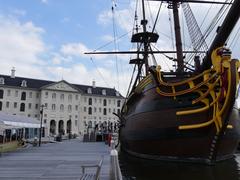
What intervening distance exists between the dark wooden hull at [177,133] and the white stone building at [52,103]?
7076cm

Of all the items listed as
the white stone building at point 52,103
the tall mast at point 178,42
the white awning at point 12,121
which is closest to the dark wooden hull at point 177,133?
the tall mast at point 178,42

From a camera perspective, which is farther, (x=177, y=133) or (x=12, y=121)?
(x=12, y=121)

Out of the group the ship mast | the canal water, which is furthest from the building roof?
the canal water

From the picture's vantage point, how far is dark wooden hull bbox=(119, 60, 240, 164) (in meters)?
13.8

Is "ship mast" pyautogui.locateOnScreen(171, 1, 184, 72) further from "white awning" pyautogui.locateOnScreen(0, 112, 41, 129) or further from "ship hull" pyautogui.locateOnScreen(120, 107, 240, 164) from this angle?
"white awning" pyautogui.locateOnScreen(0, 112, 41, 129)

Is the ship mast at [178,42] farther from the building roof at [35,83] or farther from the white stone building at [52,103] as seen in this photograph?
the building roof at [35,83]

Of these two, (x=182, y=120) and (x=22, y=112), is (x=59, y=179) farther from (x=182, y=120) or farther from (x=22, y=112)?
(x=22, y=112)

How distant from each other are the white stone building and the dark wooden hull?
70758mm

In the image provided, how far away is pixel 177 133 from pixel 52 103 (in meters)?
80.2

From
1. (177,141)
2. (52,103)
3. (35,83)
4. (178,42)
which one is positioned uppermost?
(35,83)

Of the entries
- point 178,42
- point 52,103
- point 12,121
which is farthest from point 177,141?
point 52,103

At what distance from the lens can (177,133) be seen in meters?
14.3

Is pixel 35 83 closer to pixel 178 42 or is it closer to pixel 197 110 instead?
pixel 178 42

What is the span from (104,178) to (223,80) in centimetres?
780
